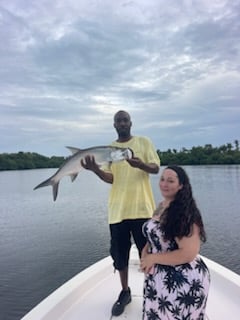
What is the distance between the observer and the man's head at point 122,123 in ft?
9.37

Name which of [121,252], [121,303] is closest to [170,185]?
[121,252]

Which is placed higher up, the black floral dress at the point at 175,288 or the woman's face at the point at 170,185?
the woman's face at the point at 170,185

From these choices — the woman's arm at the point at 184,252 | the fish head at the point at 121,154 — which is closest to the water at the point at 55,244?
the fish head at the point at 121,154

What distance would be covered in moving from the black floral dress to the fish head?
2.68 feet

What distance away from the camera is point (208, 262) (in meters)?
4.14

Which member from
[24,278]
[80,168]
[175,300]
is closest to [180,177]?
[175,300]

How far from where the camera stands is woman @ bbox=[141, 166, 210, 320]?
181 cm

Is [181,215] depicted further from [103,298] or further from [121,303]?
[103,298]

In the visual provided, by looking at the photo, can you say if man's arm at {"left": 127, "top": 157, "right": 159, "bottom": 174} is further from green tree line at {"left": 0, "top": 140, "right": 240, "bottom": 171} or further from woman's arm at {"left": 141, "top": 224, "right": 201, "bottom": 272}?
green tree line at {"left": 0, "top": 140, "right": 240, "bottom": 171}

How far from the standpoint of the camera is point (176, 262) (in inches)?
71.1

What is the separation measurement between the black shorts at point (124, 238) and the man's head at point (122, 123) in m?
0.77

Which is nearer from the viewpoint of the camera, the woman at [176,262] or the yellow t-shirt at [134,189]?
the woman at [176,262]

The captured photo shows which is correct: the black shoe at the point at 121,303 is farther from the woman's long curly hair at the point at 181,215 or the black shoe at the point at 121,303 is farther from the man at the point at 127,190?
the woman's long curly hair at the point at 181,215

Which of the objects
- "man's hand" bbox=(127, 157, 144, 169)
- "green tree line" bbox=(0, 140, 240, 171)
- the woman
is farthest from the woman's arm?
"green tree line" bbox=(0, 140, 240, 171)
